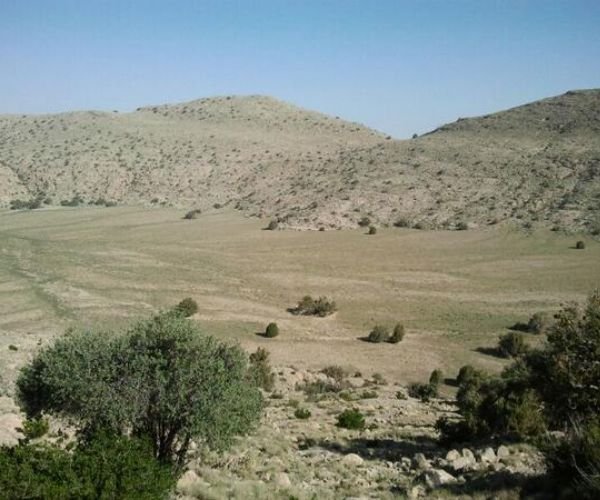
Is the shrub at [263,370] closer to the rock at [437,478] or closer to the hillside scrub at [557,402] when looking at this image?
the hillside scrub at [557,402]

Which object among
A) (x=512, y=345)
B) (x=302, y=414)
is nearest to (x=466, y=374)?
(x=512, y=345)

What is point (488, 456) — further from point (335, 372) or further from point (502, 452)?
point (335, 372)

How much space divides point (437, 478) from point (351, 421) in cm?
698

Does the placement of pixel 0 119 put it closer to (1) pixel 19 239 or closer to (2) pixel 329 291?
(1) pixel 19 239

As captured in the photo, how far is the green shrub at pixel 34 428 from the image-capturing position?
14852 mm

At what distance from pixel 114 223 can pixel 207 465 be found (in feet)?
180

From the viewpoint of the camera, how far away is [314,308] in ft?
120

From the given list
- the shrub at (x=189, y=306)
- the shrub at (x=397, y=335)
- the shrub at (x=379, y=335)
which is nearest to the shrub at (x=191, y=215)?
A: the shrub at (x=189, y=306)

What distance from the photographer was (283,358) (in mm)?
29719

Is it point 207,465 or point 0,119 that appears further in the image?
point 0,119

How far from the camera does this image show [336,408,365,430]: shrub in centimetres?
2039

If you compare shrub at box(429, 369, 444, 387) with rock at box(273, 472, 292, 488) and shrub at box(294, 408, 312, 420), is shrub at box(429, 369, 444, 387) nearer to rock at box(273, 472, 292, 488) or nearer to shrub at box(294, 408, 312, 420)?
shrub at box(294, 408, 312, 420)

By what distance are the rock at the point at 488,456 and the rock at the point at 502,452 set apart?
0.15 m

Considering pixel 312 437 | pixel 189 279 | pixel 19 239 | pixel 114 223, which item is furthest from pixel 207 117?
Result: pixel 312 437
